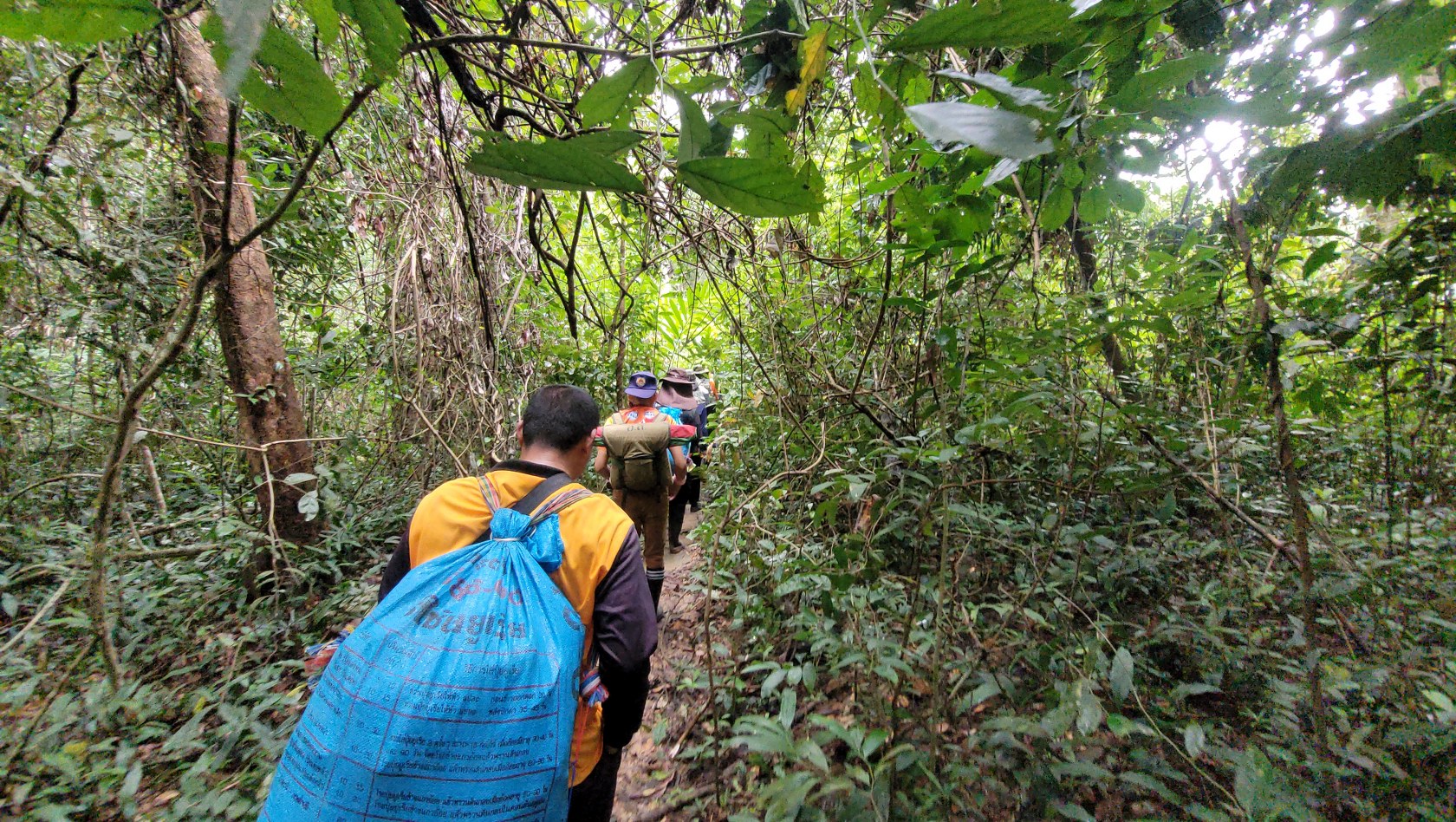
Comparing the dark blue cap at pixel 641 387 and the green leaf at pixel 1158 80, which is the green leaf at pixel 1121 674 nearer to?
the green leaf at pixel 1158 80

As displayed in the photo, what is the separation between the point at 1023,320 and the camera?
2.41 m

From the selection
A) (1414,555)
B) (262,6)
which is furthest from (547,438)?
(1414,555)

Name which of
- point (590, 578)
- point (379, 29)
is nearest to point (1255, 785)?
point (590, 578)

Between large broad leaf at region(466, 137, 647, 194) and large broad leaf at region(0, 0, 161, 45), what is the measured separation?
252mm

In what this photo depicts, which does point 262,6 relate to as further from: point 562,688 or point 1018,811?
point 1018,811

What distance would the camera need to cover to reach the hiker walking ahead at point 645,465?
11.7 ft

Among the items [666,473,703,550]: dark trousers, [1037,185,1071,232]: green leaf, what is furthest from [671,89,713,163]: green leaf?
[666,473,703,550]: dark trousers

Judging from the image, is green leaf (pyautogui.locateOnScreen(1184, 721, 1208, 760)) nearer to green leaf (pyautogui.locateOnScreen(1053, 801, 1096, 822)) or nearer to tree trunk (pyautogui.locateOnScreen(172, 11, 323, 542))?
green leaf (pyautogui.locateOnScreen(1053, 801, 1096, 822))

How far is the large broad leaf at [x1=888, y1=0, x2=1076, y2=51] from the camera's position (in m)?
0.46

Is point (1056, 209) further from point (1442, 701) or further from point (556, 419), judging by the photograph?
point (1442, 701)

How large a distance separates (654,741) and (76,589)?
10.3 feet

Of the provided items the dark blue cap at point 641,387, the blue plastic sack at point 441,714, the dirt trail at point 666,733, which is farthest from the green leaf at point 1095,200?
the dark blue cap at point 641,387

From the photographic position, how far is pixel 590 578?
1.38 meters

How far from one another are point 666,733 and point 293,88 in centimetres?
268
